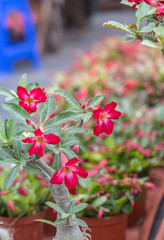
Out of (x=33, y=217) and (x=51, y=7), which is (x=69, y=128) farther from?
(x=51, y=7)

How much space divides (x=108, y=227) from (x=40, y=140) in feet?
2.16

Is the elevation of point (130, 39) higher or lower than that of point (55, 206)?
higher

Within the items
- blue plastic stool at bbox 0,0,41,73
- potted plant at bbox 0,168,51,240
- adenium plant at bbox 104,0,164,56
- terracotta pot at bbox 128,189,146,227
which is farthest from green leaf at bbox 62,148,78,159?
blue plastic stool at bbox 0,0,41,73

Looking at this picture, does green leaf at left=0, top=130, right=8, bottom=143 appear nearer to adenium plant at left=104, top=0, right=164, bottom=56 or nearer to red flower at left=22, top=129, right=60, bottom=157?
red flower at left=22, top=129, right=60, bottom=157

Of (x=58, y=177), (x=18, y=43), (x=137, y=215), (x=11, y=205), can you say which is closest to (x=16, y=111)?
(x=58, y=177)

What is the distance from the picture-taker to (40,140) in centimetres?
87

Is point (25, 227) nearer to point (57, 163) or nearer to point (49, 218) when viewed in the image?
point (49, 218)

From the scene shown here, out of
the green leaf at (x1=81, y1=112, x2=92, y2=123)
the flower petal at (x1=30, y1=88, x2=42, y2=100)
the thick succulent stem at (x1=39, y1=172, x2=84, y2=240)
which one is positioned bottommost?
the thick succulent stem at (x1=39, y1=172, x2=84, y2=240)

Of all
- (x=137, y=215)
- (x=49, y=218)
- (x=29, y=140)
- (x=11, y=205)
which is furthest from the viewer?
(x=137, y=215)

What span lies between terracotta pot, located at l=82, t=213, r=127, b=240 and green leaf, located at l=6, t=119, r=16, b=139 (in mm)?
502

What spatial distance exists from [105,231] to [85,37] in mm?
6265

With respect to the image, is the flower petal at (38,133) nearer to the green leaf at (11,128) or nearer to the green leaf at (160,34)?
the green leaf at (11,128)

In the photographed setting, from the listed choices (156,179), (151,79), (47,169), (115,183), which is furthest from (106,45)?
(47,169)

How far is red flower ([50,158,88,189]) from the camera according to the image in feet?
2.94
